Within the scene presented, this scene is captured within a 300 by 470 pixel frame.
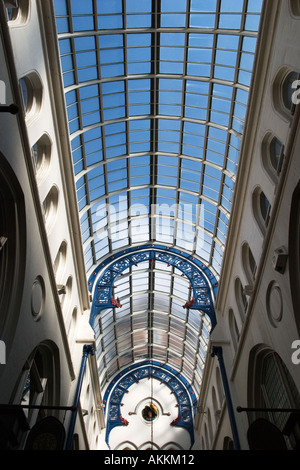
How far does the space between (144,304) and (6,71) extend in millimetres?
28053

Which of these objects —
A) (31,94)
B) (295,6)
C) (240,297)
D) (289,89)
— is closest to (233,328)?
(240,297)

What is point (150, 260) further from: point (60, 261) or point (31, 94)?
point (31, 94)

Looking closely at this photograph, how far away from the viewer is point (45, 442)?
369 inches

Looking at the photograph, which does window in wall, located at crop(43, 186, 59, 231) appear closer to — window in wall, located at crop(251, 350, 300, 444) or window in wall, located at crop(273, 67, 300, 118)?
window in wall, located at crop(273, 67, 300, 118)

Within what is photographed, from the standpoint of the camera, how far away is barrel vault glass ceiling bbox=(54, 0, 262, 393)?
1712cm

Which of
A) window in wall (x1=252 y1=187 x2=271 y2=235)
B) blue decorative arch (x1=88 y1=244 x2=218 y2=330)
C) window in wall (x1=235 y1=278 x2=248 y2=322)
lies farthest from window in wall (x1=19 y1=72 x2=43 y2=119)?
blue decorative arch (x1=88 y1=244 x2=218 y2=330)

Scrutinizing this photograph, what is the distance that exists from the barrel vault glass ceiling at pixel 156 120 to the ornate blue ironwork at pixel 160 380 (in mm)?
7442

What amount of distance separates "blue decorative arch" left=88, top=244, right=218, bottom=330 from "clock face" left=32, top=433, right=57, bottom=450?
556 inches

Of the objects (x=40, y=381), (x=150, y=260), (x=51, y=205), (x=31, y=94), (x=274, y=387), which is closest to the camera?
(x=31, y=94)

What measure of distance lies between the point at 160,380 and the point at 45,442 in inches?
1246

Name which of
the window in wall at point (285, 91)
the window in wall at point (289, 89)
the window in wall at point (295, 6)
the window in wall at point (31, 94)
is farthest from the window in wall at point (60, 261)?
the window in wall at point (295, 6)

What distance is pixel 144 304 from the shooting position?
35.6 meters

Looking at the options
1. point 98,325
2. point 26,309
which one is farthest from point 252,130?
point 98,325

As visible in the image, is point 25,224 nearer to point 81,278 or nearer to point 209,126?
point 81,278
